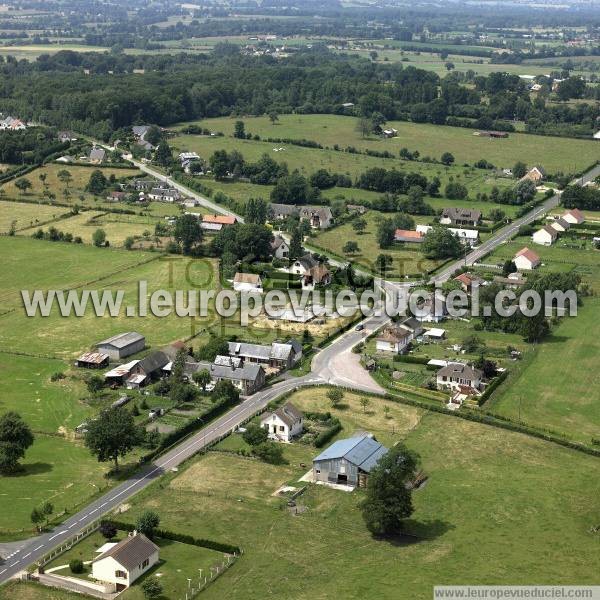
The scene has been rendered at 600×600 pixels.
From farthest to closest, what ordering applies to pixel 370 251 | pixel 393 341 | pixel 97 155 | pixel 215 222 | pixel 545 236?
pixel 97 155 < pixel 215 222 < pixel 545 236 < pixel 370 251 < pixel 393 341

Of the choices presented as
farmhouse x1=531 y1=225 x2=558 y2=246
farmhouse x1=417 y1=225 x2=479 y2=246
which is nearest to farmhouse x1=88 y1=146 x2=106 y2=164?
farmhouse x1=417 y1=225 x2=479 y2=246

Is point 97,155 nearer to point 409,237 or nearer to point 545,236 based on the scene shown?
point 409,237

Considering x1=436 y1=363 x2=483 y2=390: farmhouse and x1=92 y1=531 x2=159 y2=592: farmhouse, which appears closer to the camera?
x1=92 y1=531 x2=159 y2=592: farmhouse

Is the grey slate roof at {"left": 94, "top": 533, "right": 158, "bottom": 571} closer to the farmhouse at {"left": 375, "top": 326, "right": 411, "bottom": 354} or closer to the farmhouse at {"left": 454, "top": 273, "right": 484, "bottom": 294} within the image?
the farmhouse at {"left": 375, "top": 326, "right": 411, "bottom": 354}

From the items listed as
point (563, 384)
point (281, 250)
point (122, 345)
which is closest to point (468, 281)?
point (281, 250)

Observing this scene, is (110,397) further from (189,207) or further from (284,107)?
(284,107)

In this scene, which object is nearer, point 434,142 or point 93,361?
point 93,361

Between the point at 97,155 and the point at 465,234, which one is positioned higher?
the point at 97,155
